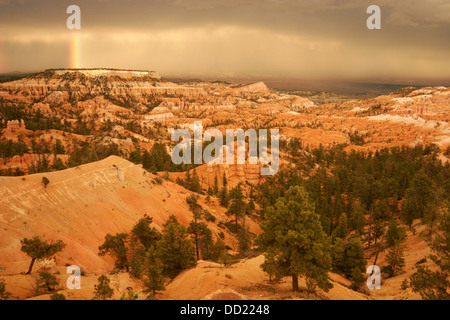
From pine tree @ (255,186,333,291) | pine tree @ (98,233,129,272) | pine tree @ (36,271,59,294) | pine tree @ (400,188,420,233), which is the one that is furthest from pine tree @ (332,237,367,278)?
pine tree @ (36,271,59,294)

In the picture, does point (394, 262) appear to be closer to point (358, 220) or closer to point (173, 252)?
point (358, 220)

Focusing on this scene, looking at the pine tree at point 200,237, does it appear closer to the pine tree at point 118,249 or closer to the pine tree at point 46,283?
the pine tree at point 118,249

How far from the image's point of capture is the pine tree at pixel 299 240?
46.9 ft

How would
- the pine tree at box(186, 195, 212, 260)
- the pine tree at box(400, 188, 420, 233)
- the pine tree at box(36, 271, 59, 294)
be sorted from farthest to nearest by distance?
1. the pine tree at box(400, 188, 420, 233)
2. the pine tree at box(186, 195, 212, 260)
3. the pine tree at box(36, 271, 59, 294)

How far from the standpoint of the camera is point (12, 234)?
24.5 meters

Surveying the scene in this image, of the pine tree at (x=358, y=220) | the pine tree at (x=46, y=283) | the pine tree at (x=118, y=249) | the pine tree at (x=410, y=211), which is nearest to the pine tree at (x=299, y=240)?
the pine tree at (x=46, y=283)

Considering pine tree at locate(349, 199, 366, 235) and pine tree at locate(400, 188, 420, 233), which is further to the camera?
pine tree at locate(349, 199, 366, 235)

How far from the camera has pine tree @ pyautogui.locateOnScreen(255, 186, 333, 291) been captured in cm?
1430

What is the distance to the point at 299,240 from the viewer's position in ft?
46.8

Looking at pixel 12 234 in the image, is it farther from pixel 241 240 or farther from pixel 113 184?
pixel 241 240

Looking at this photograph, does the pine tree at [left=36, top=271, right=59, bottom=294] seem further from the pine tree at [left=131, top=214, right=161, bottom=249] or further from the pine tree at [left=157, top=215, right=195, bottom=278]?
the pine tree at [left=131, top=214, right=161, bottom=249]

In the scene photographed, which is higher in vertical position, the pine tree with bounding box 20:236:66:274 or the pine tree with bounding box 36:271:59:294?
the pine tree with bounding box 20:236:66:274
